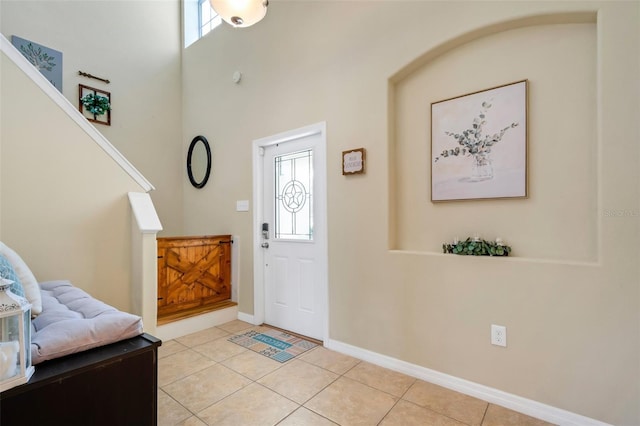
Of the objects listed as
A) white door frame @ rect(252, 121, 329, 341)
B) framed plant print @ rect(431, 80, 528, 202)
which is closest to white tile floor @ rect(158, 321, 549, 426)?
white door frame @ rect(252, 121, 329, 341)

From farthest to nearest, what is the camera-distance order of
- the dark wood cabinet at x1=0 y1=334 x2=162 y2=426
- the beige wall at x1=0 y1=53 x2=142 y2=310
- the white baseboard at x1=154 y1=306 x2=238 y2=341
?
1. the white baseboard at x1=154 y1=306 x2=238 y2=341
2. the beige wall at x1=0 y1=53 x2=142 y2=310
3. the dark wood cabinet at x1=0 y1=334 x2=162 y2=426

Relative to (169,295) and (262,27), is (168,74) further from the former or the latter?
(169,295)

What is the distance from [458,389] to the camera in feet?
6.83

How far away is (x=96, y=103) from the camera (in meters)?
3.79

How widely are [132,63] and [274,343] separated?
408 centimetres

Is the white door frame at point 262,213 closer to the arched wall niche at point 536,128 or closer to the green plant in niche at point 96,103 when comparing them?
the arched wall niche at point 536,128

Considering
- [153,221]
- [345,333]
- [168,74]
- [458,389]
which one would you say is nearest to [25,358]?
[153,221]

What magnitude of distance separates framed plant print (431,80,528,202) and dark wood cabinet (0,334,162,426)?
2094mm

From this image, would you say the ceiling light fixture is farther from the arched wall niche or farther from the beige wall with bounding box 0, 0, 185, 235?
the beige wall with bounding box 0, 0, 185, 235

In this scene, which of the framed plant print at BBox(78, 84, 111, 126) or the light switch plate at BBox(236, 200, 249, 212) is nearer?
the light switch plate at BBox(236, 200, 249, 212)

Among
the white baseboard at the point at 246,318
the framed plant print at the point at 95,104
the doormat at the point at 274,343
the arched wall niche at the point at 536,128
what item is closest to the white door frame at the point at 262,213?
the white baseboard at the point at 246,318

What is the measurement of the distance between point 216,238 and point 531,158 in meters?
3.10

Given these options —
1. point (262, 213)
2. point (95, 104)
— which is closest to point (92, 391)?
point (262, 213)

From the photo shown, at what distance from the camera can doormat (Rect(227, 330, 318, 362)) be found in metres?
2.67
